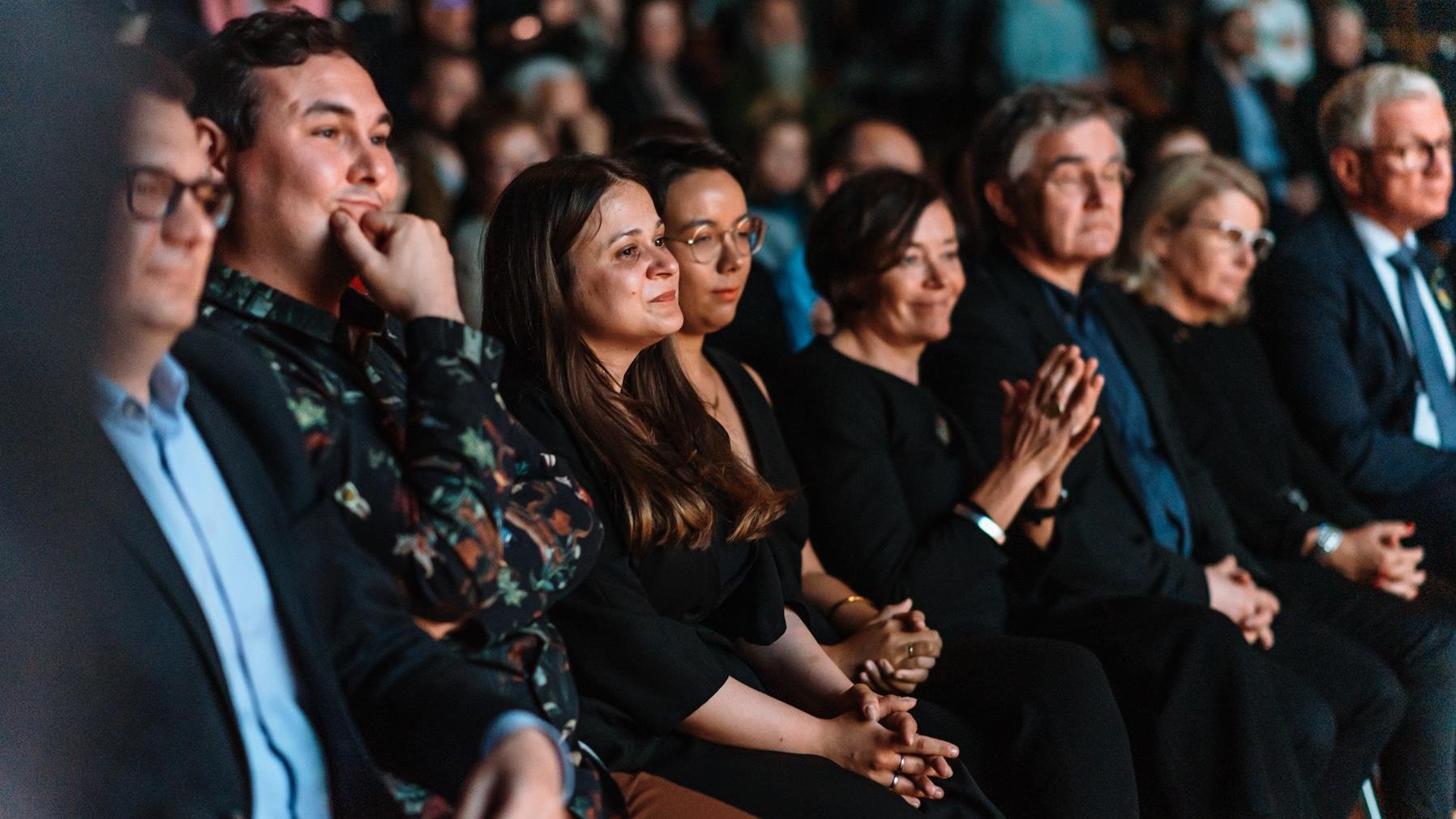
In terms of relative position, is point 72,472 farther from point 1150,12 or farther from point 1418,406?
point 1150,12

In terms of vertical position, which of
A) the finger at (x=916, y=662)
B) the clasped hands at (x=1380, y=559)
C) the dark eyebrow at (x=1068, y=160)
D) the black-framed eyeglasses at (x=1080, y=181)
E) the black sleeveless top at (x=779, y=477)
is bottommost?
the clasped hands at (x=1380, y=559)

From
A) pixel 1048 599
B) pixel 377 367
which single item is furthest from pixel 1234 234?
pixel 377 367

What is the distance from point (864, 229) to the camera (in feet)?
7.87

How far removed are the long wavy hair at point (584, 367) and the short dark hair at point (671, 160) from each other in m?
0.34

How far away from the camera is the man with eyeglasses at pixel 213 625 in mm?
1137

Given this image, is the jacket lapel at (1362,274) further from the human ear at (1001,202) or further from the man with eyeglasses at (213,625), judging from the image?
the man with eyeglasses at (213,625)

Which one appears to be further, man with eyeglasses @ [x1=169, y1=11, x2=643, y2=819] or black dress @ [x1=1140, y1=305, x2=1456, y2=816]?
black dress @ [x1=1140, y1=305, x2=1456, y2=816]

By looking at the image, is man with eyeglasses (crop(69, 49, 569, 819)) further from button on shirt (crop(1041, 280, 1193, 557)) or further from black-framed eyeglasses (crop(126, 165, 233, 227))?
button on shirt (crop(1041, 280, 1193, 557))

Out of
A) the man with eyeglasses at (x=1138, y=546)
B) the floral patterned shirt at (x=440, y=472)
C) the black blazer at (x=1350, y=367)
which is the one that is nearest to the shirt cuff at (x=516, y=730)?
the floral patterned shirt at (x=440, y=472)

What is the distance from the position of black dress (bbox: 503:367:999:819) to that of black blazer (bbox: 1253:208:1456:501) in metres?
1.67

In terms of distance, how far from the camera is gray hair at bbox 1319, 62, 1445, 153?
9.80 ft

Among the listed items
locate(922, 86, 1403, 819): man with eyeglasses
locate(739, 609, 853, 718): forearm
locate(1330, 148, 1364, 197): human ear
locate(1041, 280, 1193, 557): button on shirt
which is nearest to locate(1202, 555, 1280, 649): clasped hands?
locate(922, 86, 1403, 819): man with eyeglasses

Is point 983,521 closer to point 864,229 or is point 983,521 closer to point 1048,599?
point 1048,599

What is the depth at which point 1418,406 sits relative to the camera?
299 cm
